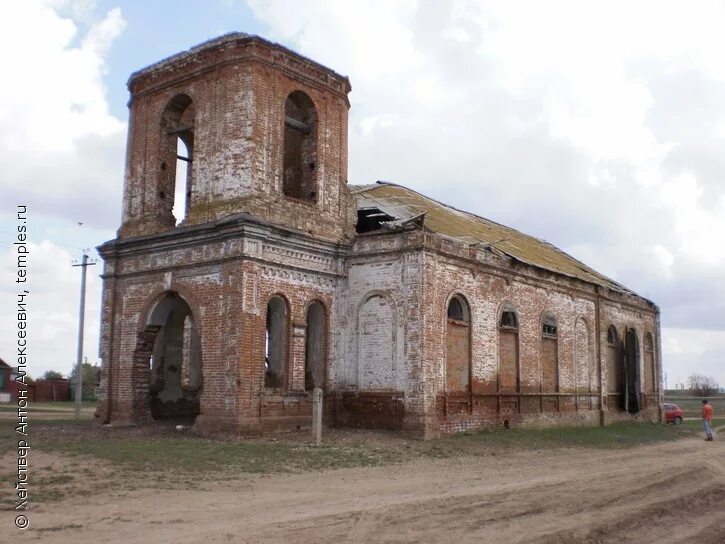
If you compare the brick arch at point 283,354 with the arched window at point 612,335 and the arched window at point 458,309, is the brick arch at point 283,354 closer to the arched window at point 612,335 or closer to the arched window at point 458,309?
the arched window at point 458,309

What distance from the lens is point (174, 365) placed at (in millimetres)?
20531

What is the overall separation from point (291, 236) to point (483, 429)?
24.5 feet

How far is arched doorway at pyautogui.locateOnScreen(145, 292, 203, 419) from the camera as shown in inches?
782

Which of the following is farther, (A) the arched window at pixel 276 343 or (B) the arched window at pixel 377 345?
(B) the arched window at pixel 377 345

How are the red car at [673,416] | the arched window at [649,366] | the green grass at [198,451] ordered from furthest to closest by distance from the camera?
the red car at [673,416] < the arched window at [649,366] < the green grass at [198,451]

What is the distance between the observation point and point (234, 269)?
1695 centimetres

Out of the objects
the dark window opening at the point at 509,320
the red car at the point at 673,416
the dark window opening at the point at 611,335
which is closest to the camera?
the dark window opening at the point at 509,320

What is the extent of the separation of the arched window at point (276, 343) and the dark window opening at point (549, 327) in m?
9.47

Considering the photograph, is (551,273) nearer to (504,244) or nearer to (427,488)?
(504,244)

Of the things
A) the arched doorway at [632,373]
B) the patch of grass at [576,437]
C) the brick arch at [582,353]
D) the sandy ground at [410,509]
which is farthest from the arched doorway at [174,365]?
the arched doorway at [632,373]

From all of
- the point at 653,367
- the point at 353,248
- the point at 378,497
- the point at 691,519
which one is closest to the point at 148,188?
the point at 353,248

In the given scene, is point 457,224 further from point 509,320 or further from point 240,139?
point 240,139

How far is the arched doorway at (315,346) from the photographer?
18891 mm

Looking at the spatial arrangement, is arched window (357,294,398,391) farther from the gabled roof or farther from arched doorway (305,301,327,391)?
the gabled roof
